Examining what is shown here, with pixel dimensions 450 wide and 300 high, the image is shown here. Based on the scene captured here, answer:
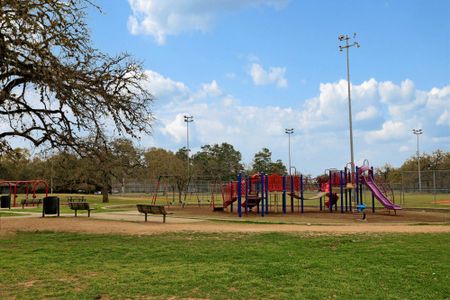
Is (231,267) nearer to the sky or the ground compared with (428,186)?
nearer to the ground

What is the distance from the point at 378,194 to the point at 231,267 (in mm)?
20289

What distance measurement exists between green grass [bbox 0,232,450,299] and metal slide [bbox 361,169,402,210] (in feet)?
44.1

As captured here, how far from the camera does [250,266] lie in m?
8.66

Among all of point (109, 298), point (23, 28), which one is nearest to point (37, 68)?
point (23, 28)

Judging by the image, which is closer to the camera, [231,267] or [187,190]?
[231,267]

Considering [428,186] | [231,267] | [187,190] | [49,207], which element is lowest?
[231,267]

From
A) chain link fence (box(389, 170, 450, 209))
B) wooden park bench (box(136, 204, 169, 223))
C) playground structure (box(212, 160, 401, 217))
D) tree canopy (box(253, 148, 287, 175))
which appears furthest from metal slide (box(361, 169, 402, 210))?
tree canopy (box(253, 148, 287, 175))

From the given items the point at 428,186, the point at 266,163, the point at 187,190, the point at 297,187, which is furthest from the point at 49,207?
the point at 266,163

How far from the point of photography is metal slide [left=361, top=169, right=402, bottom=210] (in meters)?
26.1

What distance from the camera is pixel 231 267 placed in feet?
28.2

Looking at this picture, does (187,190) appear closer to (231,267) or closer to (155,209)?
(155,209)

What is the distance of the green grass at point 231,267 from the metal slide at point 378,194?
13.5 meters

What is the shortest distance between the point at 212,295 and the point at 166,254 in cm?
390

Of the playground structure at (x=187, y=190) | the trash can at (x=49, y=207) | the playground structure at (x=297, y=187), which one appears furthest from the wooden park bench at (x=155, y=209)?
the playground structure at (x=187, y=190)
